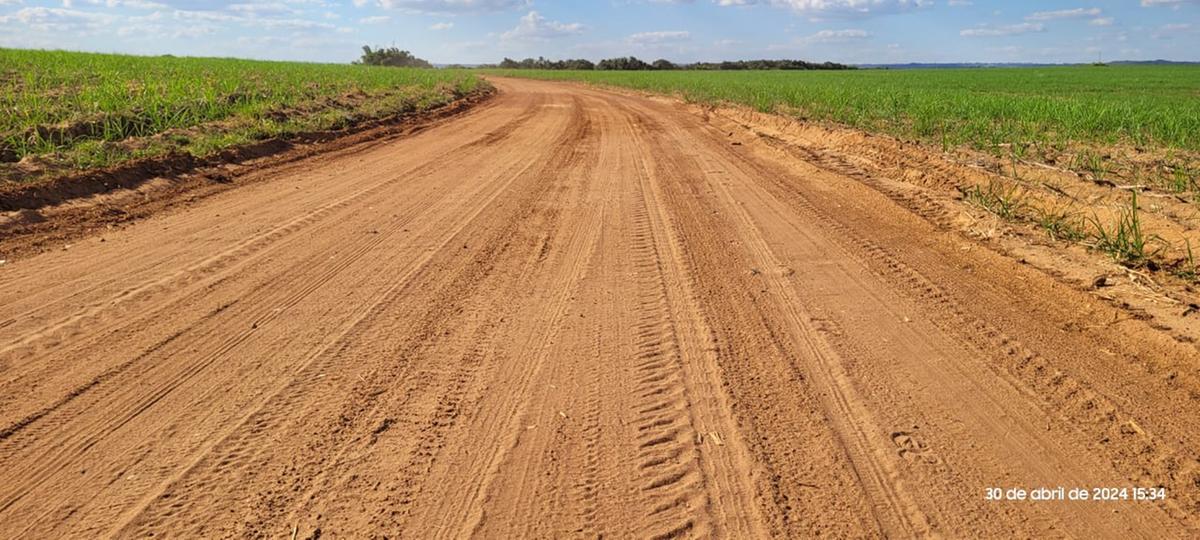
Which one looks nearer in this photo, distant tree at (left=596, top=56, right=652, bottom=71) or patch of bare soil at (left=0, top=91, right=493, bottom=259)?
patch of bare soil at (left=0, top=91, right=493, bottom=259)

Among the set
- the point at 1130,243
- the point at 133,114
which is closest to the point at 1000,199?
the point at 1130,243

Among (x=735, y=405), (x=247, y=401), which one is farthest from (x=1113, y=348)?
(x=247, y=401)

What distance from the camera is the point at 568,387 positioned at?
11.3ft

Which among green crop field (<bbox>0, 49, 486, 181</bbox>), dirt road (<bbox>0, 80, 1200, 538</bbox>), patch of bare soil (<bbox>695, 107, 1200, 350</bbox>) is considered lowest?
dirt road (<bbox>0, 80, 1200, 538</bbox>)

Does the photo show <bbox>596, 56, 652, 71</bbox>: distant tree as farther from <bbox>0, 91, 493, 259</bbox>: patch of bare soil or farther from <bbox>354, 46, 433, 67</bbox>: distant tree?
<bbox>0, 91, 493, 259</bbox>: patch of bare soil

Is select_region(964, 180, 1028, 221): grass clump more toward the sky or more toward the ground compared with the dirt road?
more toward the sky

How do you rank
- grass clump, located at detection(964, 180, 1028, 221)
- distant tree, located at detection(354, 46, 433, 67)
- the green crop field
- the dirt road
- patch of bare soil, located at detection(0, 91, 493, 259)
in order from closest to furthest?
the dirt road < patch of bare soil, located at detection(0, 91, 493, 259) < grass clump, located at detection(964, 180, 1028, 221) < the green crop field < distant tree, located at detection(354, 46, 433, 67)

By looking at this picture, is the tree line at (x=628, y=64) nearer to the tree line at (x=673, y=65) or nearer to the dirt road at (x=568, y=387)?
the tree line at (x=673, y=65)

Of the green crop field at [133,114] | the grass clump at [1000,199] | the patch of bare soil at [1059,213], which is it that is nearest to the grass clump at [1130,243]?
the patch of bare soil at [1059,213]

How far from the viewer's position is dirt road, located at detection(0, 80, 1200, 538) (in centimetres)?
251

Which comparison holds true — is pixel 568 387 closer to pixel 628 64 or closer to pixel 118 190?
pixel 118 190

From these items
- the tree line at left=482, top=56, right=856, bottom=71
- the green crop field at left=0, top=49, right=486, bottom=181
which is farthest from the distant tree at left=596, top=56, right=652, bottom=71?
the green crop field at left=0, top=49, right=486, bottom=181

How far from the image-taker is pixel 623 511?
2.49m

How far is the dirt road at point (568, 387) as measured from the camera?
251 cm
